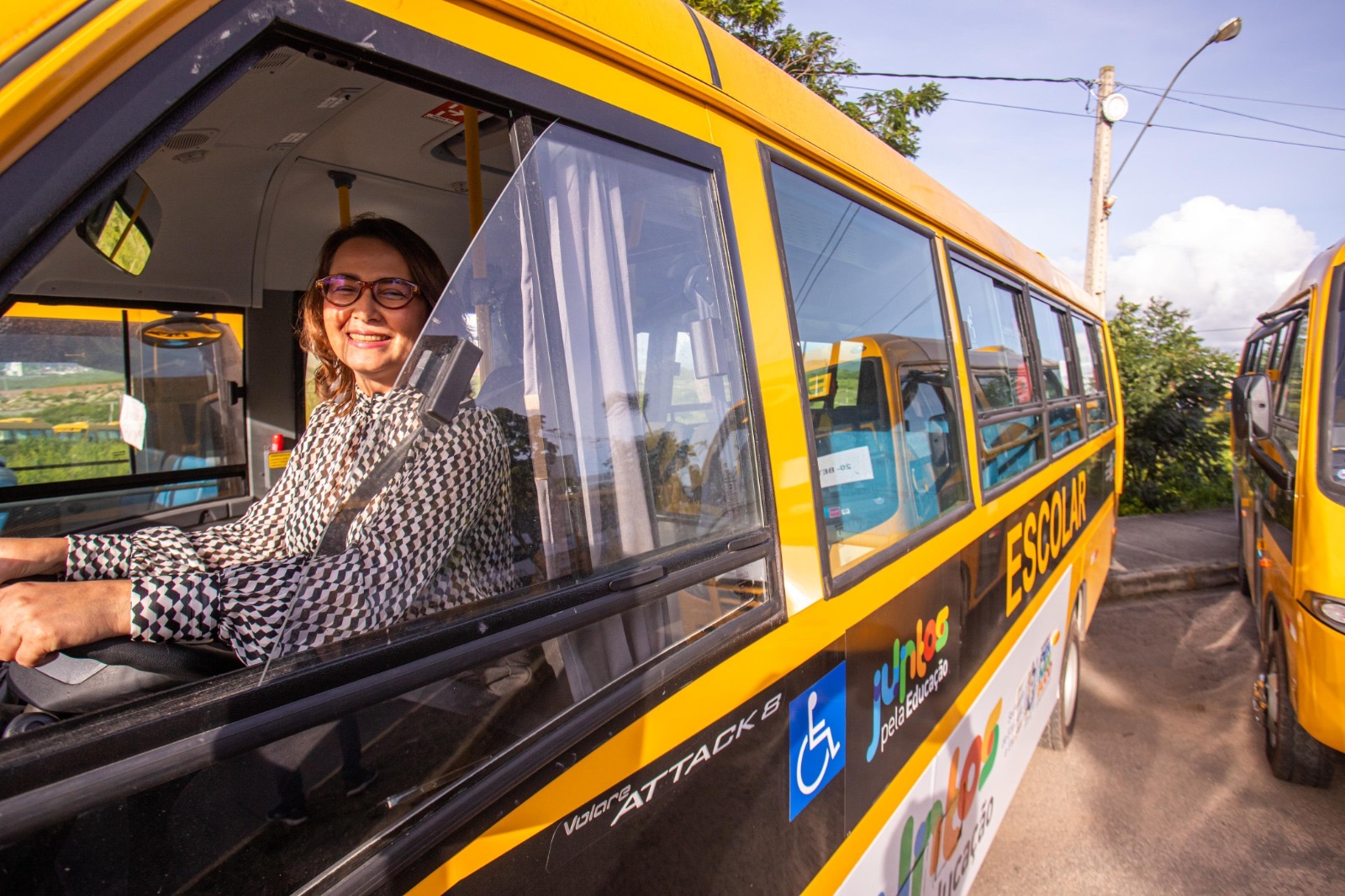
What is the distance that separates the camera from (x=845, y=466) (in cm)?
182

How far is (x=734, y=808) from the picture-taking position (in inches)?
52.5

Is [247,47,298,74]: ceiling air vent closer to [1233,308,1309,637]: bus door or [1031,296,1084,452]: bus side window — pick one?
→ [1031,296,1084,452]: bus side window

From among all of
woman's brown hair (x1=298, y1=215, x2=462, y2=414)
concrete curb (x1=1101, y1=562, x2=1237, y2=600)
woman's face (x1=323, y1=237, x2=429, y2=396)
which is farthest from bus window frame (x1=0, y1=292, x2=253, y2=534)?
concrete curb (x1=1101, y1=562, x2=1237, y2=600)

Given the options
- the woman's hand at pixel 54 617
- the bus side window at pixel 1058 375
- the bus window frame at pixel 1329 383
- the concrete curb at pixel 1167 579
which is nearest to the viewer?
the woman's hand at pixel 54 617

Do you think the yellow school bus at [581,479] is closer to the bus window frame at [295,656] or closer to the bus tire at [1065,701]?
the bus window frame at [295,656]

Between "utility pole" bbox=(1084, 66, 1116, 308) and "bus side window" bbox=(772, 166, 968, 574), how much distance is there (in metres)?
10.5

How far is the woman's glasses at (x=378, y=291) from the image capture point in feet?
5.89

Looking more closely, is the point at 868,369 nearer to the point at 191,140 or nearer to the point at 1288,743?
the point at 191,140

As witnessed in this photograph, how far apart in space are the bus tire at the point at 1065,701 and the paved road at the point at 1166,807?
86 mm

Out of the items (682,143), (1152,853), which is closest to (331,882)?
(682,143)

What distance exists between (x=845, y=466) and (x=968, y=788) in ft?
4.31

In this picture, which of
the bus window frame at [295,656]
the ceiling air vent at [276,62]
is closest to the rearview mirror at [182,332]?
the ceiling air vent at [276,62]

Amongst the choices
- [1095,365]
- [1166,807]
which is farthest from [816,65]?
[1166,807]

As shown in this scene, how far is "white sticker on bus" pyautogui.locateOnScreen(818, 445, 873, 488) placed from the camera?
1.68 meters
